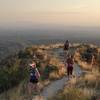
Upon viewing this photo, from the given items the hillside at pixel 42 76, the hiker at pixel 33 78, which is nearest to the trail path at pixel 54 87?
the hillside at pixel 42 76

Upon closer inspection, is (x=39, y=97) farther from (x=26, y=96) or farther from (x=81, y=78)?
(x=81, y=78)

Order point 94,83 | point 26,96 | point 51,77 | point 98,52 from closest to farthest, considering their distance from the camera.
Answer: point 26,96 < point 94,83 < point 51,77 < point 98,52

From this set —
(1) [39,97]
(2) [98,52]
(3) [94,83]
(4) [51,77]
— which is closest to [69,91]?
(1) [39,97]

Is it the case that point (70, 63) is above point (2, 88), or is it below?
above

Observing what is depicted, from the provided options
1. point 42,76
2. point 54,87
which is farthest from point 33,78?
point 42,76

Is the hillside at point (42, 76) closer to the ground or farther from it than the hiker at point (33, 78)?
closer to the ground

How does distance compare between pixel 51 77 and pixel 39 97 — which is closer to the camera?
pixel 39 97

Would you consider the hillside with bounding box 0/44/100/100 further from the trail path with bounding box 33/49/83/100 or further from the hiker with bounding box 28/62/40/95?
the hiker with bounding box 28/62/40/95

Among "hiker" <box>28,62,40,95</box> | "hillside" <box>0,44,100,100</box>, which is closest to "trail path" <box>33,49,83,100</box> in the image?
"hillside" <box>0,44,100,100</box>

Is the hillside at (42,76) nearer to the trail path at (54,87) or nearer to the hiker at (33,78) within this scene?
the trail path at (54,87)

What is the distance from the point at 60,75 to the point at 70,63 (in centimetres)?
216

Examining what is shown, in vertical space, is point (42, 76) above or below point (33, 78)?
below

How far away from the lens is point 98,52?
122ft

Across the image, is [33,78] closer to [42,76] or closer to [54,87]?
[54,87]
